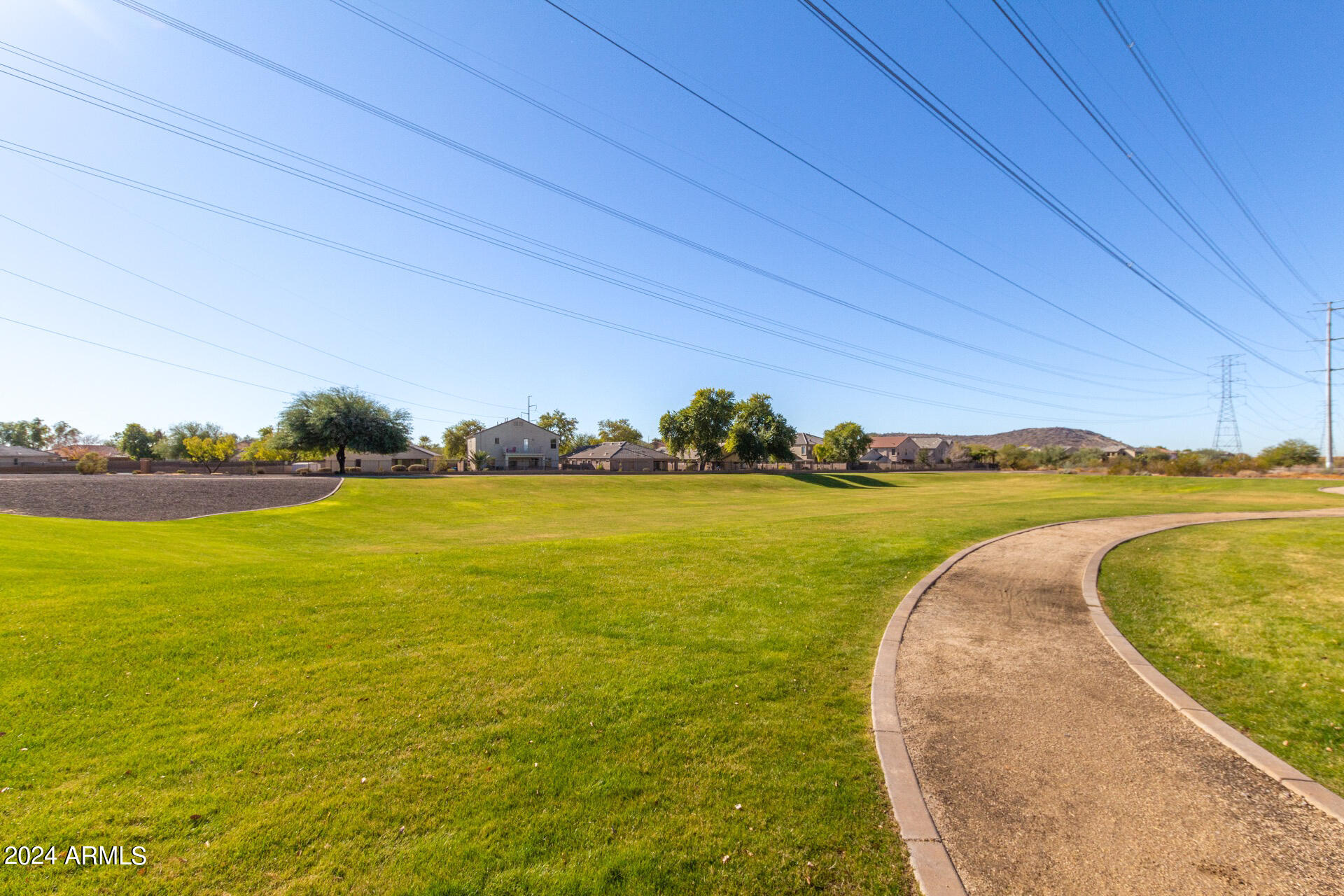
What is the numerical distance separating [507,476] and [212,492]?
24693 millimetres

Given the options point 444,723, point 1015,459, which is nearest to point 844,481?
point 1015,459

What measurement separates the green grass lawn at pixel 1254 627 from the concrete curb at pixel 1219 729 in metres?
0.17

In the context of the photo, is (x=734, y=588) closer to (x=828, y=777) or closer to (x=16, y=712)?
(x=828, y=777)

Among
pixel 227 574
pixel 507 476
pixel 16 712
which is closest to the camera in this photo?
pixel 16 712

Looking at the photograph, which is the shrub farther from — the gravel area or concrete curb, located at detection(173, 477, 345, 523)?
concrete curb, located at detection(173, 477, 345, 523)

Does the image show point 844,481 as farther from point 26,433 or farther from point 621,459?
point 26,433

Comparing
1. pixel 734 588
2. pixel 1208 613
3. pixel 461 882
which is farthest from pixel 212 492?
pixel 1208 613

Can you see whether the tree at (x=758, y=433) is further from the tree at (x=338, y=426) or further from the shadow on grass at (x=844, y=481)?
the tree at (x=338, y=426)

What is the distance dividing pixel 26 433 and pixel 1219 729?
176 m

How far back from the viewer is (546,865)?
11.7 ft

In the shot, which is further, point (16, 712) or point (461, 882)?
point (16, 712)

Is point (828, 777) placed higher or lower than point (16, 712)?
Answer: lower

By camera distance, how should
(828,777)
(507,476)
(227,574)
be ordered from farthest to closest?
1. (507,476)
2. (227,574)
3. (828,777)

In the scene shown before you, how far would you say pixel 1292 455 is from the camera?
201ft
